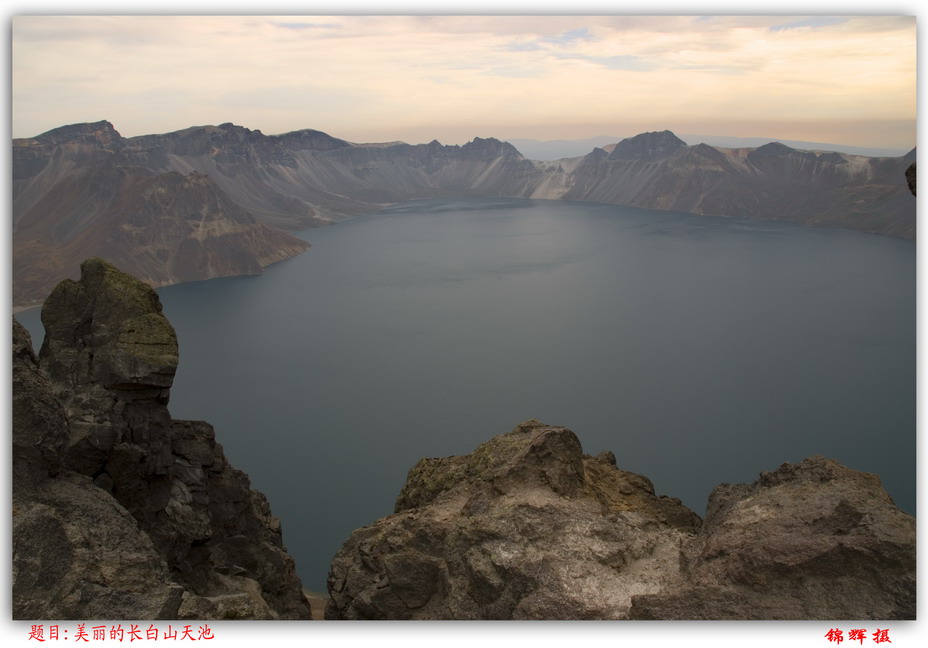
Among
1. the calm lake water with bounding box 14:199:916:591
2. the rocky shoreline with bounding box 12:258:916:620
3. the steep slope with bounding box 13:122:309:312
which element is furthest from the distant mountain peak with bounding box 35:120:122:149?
the calm lake water with bounding box 14:199:916:591

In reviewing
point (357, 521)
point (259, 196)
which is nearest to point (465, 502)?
point (357, 521)

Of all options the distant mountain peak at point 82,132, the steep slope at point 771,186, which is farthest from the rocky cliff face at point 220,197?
the distant mountain peak at point 82,132

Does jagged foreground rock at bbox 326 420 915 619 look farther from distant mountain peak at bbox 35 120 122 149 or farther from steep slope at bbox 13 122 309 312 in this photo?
steep slope at bbox 13 122 309 312

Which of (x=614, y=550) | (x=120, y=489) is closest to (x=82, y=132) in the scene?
(x=120, y=489)

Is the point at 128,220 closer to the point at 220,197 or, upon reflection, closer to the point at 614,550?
the point at 220,197

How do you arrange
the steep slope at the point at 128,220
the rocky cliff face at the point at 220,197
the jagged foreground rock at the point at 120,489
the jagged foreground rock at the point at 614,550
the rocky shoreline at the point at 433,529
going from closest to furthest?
the jagged foreground rock at the point at 614,550, the rocky shoreline at the point at 433,529, the jagged foreground rock at the point at 120,489, the steep slope at the point at 128,220, the rocky cliff face at the point at 220,197

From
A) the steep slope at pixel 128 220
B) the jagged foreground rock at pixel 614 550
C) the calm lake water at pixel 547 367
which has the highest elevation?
the steep slope at pixel 128 220

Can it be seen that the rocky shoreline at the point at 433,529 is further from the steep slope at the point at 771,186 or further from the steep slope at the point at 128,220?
the steep slope at the point at 771,186
